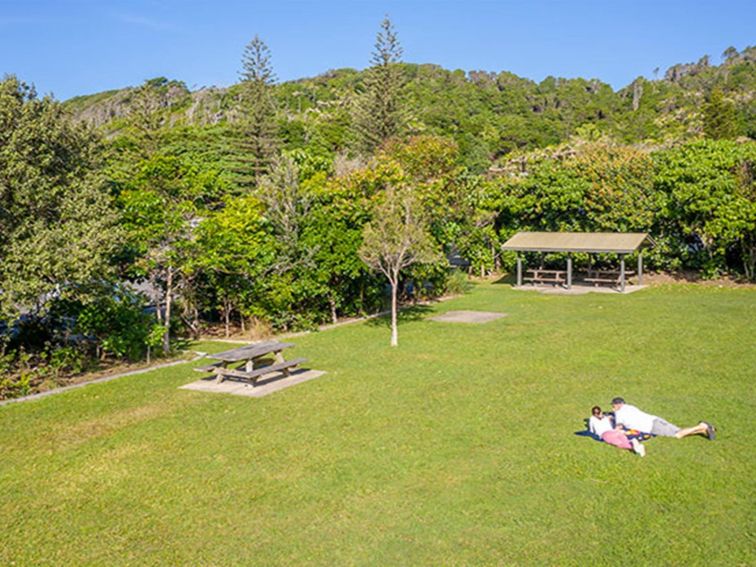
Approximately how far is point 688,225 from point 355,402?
21.5 m

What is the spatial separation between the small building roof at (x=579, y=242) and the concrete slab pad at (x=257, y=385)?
15.9m

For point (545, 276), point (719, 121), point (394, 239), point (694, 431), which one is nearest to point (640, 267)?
point (545, 276)

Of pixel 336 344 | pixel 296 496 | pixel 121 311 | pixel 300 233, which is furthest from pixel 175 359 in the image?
pixel 296 496

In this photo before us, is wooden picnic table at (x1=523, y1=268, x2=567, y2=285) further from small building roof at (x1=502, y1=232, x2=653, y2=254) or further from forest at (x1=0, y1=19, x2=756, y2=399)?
forest at (x1=0, y1=19, x2=756, y2=399)

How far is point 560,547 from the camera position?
5867 millimetres

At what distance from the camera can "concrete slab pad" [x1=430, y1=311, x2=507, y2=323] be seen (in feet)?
61.6

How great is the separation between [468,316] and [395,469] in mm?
12234

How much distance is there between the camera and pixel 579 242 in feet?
86.2

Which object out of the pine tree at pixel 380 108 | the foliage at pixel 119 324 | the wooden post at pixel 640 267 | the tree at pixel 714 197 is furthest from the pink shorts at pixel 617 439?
the pine tree at pixel 380 108

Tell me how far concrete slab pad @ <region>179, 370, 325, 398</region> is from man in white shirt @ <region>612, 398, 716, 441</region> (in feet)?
19.5

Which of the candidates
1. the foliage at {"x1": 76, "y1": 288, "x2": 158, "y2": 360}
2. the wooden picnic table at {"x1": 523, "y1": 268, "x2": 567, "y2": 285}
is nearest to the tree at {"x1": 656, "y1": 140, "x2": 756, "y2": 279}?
the wooden picnic table at {"x1": 523, "y1": 268, "x2": 567, "y2": 285}

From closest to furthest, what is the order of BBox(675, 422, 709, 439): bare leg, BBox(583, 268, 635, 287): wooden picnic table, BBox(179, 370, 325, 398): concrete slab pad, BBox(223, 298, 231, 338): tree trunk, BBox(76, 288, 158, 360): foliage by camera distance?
BBox(675, 422, 709, 439): bare leg, BBox(179, 370, 325, 398): concrete slab pad, BBox(76, 288, 158, 360): foliage, BBox(223, 298, 231, 338): tree trunk, BBox(583, 268, 635, 287): wooden picnic table

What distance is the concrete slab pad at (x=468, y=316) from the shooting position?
18.8 m

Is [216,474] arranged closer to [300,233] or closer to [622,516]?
[622,516]
